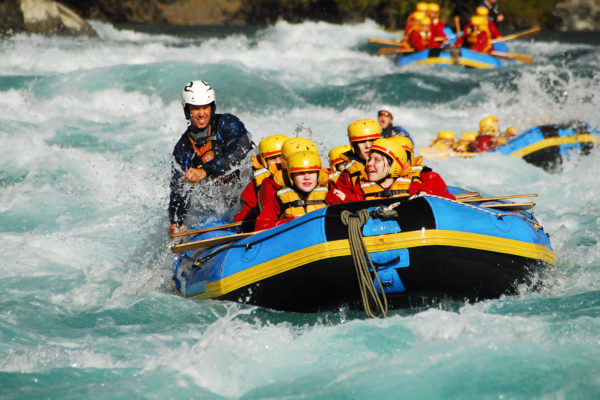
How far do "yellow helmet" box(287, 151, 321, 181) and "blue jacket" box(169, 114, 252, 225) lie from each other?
1.32m

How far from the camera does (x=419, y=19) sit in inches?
629

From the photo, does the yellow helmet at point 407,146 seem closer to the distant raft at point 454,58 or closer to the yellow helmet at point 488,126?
the yellow helmet at point 488,126

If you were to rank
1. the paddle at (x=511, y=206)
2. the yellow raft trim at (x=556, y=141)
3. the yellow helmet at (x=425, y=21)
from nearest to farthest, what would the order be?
1. the paddle at (x=511, y=206)
2. the yellow raft trim at (x=556, y=141)
3. the yellow helmet at (x=425, y=21)

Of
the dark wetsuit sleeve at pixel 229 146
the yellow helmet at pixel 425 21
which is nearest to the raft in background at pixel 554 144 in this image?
the dark wetsuit sleeve at pixel 229 146

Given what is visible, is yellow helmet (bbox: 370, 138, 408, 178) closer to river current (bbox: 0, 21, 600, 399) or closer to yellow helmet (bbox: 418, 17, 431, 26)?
river current (bbox: 0, 21, 600, 399)

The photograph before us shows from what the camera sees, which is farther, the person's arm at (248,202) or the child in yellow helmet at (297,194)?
the person's arm at (248,202)

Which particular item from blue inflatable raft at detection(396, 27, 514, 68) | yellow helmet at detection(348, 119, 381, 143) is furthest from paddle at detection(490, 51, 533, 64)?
yellow helmet at detection(348, 119, 381, 143)

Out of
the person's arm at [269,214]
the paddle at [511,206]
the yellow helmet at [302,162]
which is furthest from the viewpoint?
the paddle at [511,206]

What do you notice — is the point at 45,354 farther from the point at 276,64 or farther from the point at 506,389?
the point at 276,64

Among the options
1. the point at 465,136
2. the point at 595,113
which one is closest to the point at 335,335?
the point at 465,136

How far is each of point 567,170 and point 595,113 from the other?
1.89 m

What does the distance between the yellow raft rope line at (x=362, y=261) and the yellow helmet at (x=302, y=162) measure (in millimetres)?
620

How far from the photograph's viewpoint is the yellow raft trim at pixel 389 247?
4.39 metres

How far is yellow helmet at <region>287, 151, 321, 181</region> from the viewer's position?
4.97 metres
